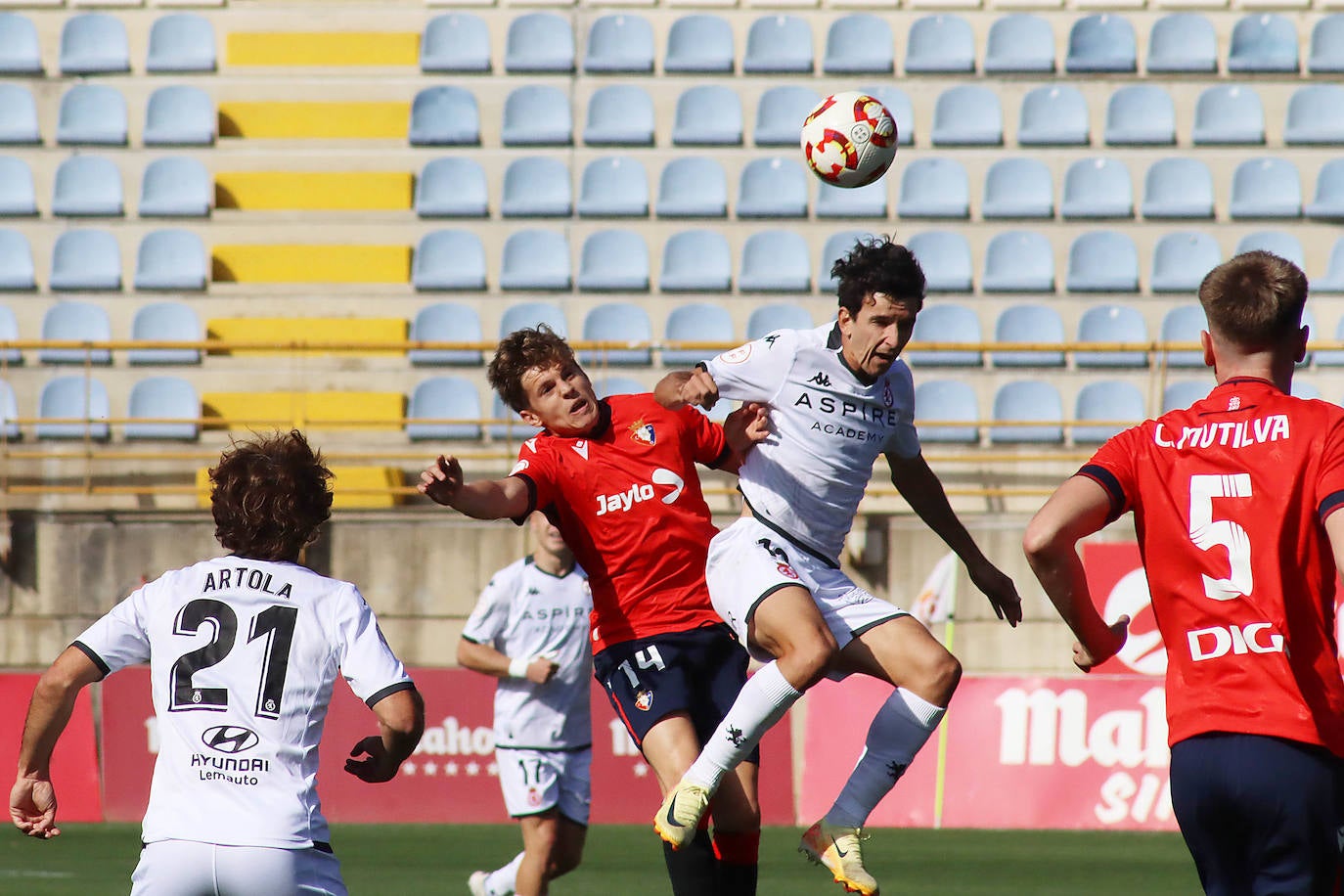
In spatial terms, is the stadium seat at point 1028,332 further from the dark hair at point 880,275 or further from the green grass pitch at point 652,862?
the dark hair at point 880,275

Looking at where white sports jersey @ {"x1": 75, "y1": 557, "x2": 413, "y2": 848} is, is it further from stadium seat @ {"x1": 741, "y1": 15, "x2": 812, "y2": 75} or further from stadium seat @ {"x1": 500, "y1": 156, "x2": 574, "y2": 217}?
stadium seat @ {"x1": 741, "y1": 15, "x2": 812, "y2": 75}

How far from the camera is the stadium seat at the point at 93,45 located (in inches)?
708

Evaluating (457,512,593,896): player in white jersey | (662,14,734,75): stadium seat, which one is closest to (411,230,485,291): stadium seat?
(662,14,734,75): stadium seat

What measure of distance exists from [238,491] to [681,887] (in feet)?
8.39

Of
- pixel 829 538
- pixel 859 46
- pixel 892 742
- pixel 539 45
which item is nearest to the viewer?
pixel 892 742

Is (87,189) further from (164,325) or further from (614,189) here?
(614,189)

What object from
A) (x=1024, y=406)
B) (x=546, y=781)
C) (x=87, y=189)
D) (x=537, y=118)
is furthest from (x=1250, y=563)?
(x=87, y=189)

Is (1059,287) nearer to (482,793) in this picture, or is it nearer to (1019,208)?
(1019,208)

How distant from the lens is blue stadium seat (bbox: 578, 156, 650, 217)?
17156 millimetres

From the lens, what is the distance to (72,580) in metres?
→ 13.8

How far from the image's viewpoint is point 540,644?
9398mm

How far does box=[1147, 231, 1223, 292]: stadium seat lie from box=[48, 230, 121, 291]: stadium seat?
36.1 feet

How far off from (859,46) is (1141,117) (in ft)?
10.5

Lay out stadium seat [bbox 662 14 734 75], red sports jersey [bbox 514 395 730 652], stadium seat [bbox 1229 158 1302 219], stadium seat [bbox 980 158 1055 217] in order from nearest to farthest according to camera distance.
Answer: red sports jersey [bbox 514 395 730 652]
stadium seat [bbox 1229 158 1302 219]
stadium seat [bbox 980 158 1055 217]
stadium seat [bbox 662 14 734 75]
